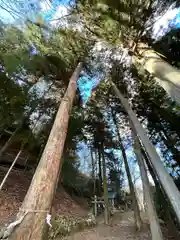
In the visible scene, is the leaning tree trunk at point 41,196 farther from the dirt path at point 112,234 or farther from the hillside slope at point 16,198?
the dirt path at point 112,234

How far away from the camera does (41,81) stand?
21.3ft

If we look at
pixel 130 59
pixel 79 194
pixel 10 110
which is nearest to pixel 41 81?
pixel 10 110

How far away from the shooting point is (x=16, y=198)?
21.8 feet

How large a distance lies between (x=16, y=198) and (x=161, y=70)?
5.98 meters

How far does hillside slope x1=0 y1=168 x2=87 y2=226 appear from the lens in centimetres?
565

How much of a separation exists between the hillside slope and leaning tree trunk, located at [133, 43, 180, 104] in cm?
490

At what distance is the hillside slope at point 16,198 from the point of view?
5.65 m

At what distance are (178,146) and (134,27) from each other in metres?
4.15

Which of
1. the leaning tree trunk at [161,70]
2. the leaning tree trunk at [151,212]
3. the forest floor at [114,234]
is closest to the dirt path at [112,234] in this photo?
the forest floor at [114,234]

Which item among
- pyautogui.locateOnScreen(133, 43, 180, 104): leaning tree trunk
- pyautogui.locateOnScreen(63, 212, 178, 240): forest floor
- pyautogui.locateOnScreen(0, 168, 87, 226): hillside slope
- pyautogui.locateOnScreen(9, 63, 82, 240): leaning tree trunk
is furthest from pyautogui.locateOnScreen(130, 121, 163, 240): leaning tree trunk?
pyautogui.locateOnScreen(0, 168, 87, 226): hillside slope

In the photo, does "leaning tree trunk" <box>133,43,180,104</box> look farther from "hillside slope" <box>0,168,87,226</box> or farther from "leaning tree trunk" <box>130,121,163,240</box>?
"hillside slope" <box>0,168,87,226</box>

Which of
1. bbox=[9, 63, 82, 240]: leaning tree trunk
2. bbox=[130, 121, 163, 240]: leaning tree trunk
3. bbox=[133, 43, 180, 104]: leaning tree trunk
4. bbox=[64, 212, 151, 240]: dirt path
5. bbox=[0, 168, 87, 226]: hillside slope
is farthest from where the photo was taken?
bbox=[64, 212, 151, 240]: dirt path

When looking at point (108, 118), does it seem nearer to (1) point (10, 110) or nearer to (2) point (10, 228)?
(1) point (10, 110)

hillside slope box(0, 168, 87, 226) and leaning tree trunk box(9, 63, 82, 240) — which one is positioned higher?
hillside slope box(0, 168, 87, 226)
